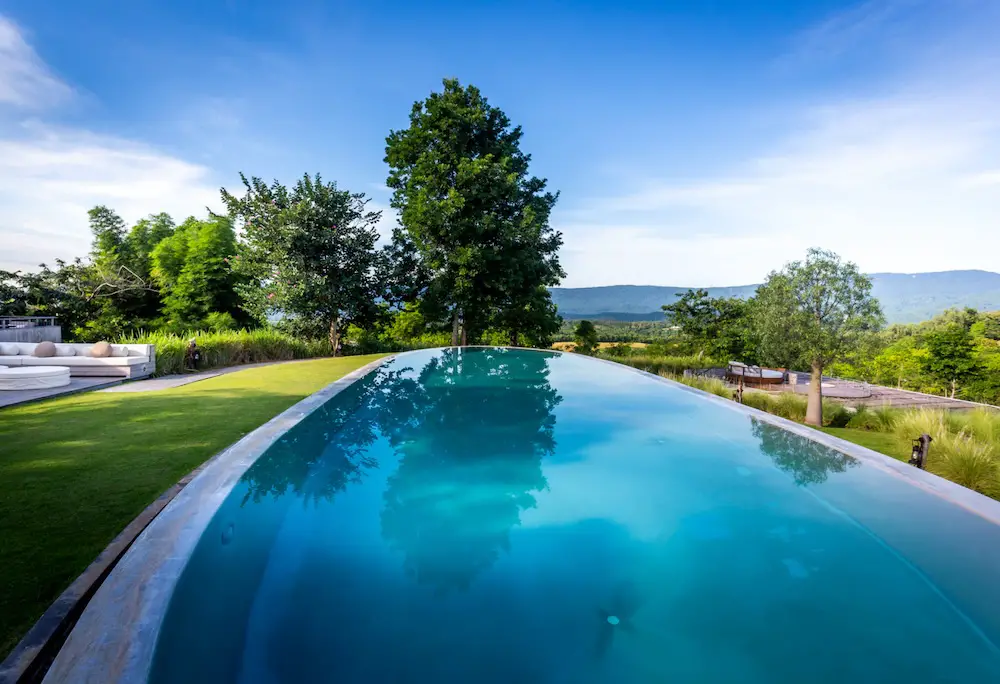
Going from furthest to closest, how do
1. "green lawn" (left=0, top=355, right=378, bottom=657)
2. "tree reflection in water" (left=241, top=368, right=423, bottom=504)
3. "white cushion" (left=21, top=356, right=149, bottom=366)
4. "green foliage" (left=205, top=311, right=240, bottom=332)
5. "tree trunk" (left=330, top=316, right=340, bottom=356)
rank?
"green foliage" (left=205, top=311, right=240, bottom=332)
"tree trunk" (left=330, top=316, right=340, bottom=356)
"white cushion" (left=21, top=356, right=149, bottom=366)
"tree reflection in water" (left=241, top=368, right=423, bottom=504)
"green lawn" (left=0, top=355, right=378, bottom=657)

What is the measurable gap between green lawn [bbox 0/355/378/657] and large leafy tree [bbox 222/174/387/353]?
6.50 m

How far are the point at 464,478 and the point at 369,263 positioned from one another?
12023 mm

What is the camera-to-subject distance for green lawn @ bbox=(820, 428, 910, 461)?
5816 mm

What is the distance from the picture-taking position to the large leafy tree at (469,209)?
15.5 m

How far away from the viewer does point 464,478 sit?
4305mm

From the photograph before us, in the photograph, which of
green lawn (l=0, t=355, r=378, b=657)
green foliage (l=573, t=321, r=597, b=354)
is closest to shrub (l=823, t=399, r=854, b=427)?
green lawn (l=0, t=355, r=378, b=657)

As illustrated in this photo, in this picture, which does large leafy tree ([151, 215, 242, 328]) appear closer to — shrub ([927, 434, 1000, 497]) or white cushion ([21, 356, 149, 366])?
white cushion ([21, 356, 149, 366])

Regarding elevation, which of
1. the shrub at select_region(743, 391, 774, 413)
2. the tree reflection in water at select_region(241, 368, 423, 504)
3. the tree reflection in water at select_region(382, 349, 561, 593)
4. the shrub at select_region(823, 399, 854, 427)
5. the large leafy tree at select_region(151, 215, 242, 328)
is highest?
the large leafy tree at select_region(151, 215, 242, 328)

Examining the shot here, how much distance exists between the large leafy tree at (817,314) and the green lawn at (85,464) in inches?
338

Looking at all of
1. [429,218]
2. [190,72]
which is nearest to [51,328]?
[190,72]

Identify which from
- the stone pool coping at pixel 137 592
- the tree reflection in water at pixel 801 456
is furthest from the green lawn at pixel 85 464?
the tree reflection in water at pixel 801 456

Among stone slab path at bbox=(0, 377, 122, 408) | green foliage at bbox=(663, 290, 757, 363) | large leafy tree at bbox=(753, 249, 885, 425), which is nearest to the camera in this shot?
stone slab path at bbox=(0, 377, 122, 408)

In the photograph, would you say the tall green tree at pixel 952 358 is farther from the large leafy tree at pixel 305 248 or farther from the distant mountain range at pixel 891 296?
the large leafy tree at pixel 305 248

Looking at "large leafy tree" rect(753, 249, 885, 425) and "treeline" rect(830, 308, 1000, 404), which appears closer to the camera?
"large leafy tree" rect(753, 249, 885, 425)
